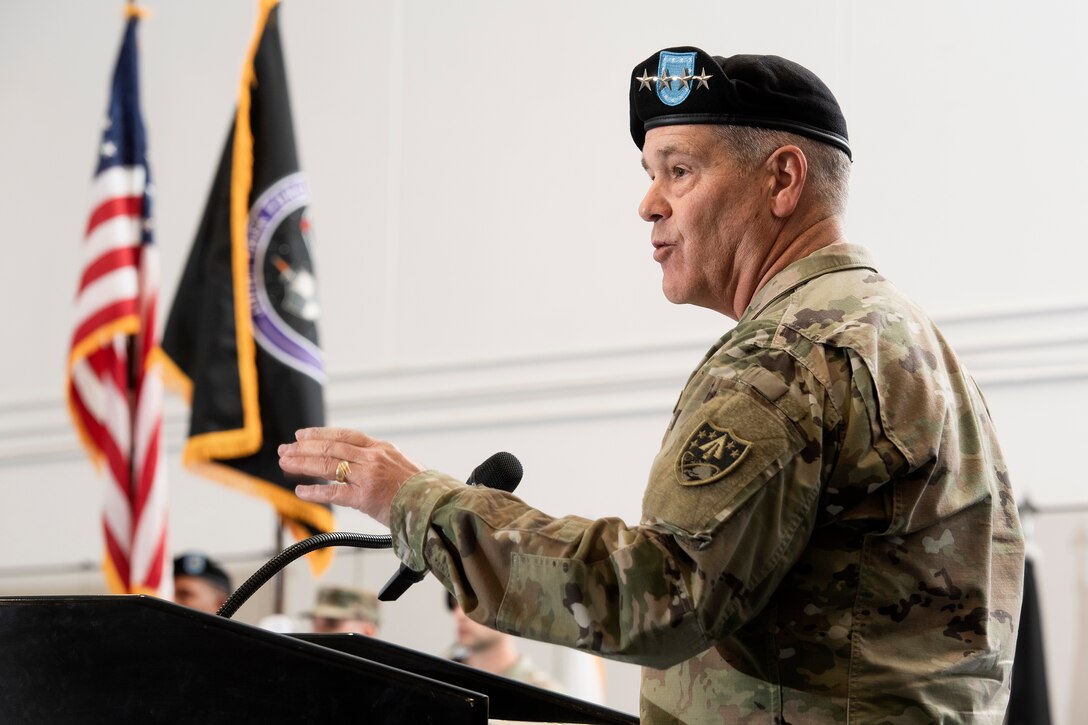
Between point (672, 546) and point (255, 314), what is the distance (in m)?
4.15

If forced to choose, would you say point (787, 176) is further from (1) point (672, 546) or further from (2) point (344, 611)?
(2) point (344, 611)

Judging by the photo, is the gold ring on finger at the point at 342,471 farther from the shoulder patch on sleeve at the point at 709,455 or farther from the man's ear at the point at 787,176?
the man's ear at the point at 787,176

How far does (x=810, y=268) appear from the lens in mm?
1434

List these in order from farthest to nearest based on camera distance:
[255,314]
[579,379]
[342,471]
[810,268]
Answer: [579,379]
[255,314]
[810,268]
[342,471]

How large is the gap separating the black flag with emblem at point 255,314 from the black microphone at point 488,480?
3.54 m

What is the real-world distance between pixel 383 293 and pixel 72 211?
1.97 m

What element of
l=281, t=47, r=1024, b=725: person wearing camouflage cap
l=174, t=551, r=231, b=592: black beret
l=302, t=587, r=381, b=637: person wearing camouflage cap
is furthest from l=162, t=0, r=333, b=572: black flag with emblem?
l=281, t=47, r=1024, b=725: person wearing camouflage cap

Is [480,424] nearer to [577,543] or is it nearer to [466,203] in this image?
[466,203]

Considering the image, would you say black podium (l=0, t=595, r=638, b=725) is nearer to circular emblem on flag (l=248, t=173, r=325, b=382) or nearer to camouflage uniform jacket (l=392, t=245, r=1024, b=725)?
camouflage uniform jacket (l=392, t=245, r=1024, b=725)

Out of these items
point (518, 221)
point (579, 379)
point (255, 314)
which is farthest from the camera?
point (518, 221)

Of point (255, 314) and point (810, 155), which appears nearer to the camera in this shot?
point (810, 155)

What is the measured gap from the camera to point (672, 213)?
5.20 feet

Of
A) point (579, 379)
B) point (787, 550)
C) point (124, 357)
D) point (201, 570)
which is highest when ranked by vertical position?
point (787, 550)

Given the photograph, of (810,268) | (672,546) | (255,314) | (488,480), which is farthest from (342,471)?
(255,314)
